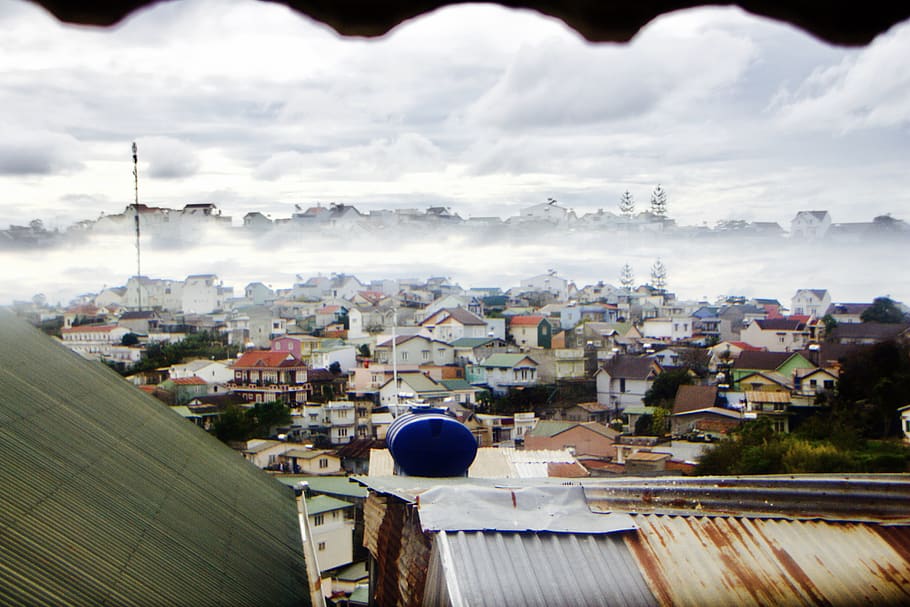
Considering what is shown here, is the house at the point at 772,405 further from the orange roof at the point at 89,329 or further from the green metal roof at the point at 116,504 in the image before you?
the orange roof at the point at 89,329

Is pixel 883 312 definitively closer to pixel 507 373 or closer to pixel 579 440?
pixel 507 373

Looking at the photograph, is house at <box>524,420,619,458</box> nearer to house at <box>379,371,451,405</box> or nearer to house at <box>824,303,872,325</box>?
house at <box>379,371,451,405</box>

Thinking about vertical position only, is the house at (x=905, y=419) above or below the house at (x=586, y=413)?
above

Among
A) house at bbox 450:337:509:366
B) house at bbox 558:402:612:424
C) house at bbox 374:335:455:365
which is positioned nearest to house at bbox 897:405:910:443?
house at bbox 558:402:612:424

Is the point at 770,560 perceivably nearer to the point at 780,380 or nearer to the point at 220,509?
the point at 220,509

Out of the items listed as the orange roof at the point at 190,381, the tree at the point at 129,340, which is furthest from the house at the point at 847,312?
the tree at the point at 129,340

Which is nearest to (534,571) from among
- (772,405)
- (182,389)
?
(772,405)
